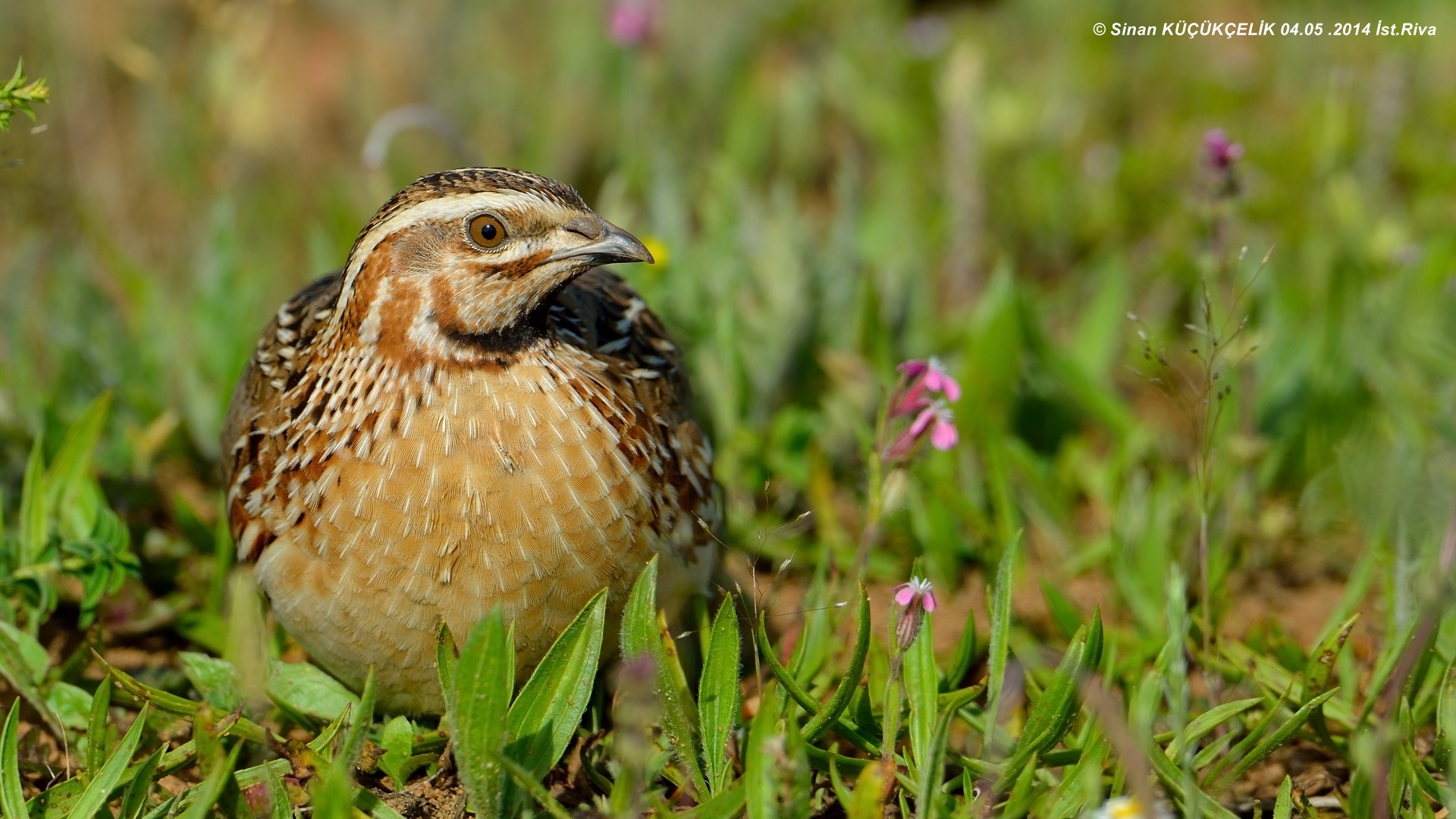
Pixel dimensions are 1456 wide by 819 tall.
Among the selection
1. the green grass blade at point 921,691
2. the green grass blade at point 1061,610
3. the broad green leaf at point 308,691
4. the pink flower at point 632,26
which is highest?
the pink flower at point 632,26

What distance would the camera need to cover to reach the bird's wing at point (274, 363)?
3.46 meters

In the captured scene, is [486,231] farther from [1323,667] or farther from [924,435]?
[1323,667]

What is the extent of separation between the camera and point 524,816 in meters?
2.98

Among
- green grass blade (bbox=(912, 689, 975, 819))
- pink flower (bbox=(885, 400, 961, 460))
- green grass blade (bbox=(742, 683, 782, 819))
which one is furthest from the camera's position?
pink flower (bbox=(885, 400, 961, 460))

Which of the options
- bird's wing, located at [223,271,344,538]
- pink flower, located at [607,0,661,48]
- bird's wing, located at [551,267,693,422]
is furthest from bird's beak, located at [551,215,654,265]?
pink flower, located at [607,0,661,48]

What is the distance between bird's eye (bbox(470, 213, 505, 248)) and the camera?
117 inches

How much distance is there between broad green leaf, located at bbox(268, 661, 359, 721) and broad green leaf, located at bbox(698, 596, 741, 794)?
0.87 meters

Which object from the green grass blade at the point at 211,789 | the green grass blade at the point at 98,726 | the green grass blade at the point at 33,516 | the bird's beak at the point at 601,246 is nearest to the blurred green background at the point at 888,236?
the green grass blade at the point at 33,516

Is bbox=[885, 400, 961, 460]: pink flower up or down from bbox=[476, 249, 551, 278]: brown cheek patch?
down

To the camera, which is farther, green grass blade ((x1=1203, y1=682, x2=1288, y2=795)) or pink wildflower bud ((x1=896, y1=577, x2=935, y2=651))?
green grass blade ((x1=1203, y1=682, x2=1288, y2=795))

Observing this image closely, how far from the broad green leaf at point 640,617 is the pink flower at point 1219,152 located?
1875 millimetres

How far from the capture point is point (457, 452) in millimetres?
2982

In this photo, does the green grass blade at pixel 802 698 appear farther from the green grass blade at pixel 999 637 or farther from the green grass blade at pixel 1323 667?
the green grass blade at pixel 1323 667

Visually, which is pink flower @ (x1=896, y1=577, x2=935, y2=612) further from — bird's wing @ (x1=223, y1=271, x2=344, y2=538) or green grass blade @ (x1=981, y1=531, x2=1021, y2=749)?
bird's wing @ (x1=223, y1=271, x2=344, y2=538)
